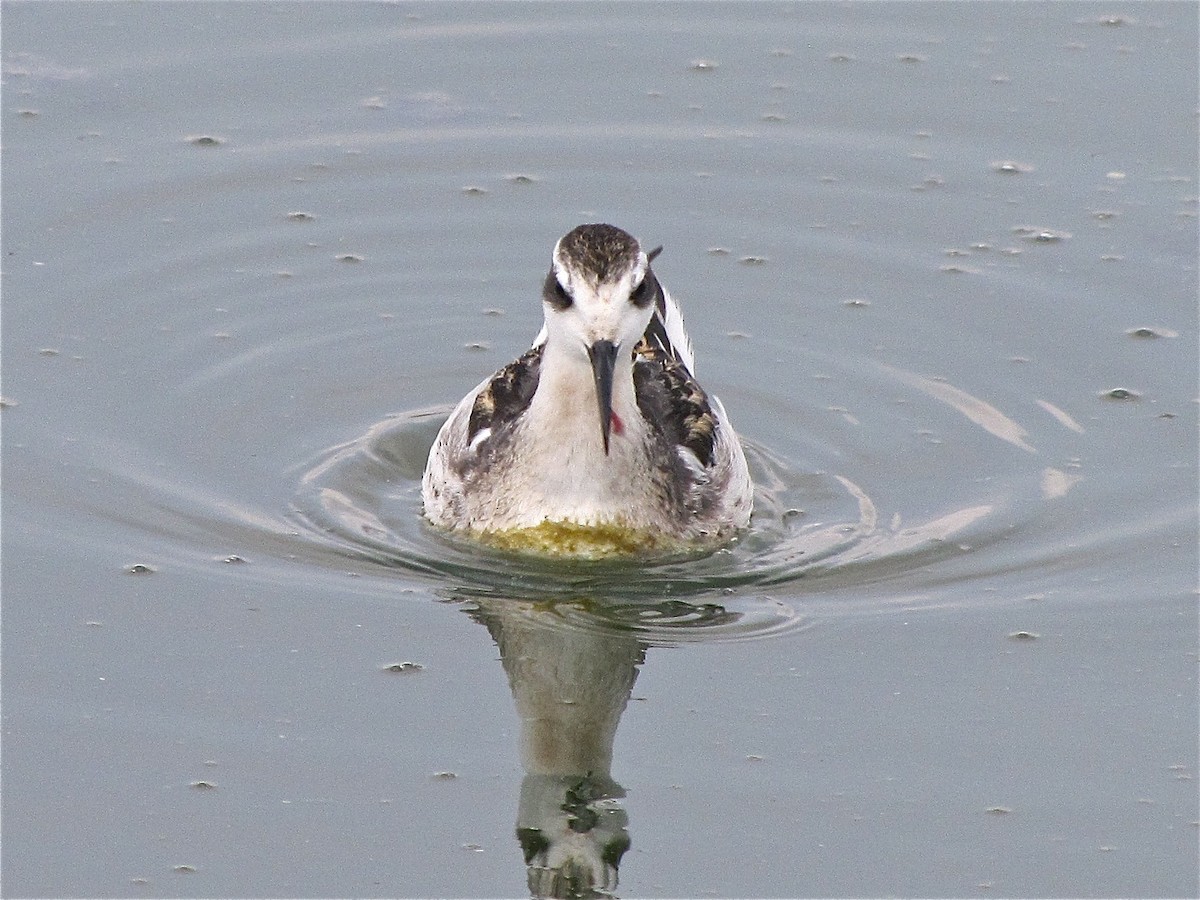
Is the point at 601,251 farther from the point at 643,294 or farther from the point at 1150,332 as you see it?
the point at 1150,332

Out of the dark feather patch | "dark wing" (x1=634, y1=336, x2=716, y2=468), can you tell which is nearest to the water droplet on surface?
"dark wing" (x1=634, y1=336, x2=716, y2=468)

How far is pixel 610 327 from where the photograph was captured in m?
10.0

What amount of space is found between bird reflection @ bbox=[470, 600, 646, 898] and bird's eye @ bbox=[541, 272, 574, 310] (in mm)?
1388

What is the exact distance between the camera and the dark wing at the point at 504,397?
11281 mm

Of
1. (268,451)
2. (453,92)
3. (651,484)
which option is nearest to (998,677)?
(651,484)

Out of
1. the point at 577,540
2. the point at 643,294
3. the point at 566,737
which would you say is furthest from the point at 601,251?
the point at 566,737

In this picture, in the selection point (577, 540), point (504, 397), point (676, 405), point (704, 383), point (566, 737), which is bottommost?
point (566, 737)

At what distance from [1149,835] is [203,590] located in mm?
4319

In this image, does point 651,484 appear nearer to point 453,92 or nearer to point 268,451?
point 268,451

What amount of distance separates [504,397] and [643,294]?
1.46 meters

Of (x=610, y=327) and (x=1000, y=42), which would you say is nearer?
(x=610, y=327)

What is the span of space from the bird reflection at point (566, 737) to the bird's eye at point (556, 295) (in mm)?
1388

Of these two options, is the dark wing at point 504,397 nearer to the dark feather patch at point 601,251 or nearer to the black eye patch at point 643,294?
the black eye patch at point 643,294

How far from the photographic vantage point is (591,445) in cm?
1074
